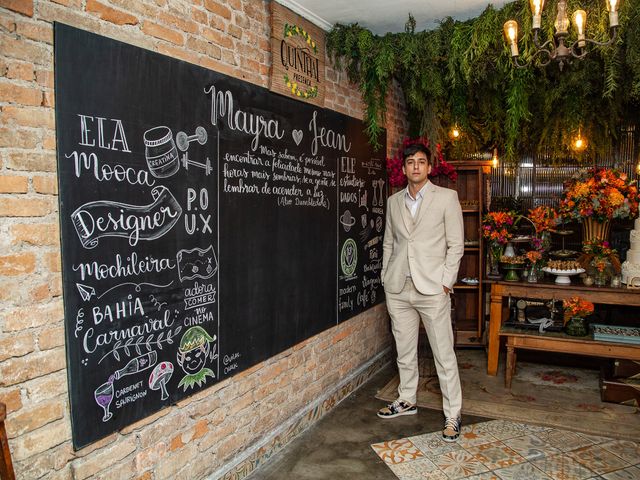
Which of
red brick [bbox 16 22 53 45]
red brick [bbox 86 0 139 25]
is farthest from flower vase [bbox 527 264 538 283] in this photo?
red brick [bbox 16 22 53 45]

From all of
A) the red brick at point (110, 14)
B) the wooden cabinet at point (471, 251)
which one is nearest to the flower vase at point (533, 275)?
the wooden cabinet at point (471, 251)

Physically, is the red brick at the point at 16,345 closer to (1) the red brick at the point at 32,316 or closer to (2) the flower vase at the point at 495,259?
(1) the red brick at the point at 32,316

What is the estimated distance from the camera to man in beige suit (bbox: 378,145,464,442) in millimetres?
3742

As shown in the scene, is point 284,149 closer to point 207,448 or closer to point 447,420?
point 207,448

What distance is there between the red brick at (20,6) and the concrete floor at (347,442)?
2676 millimetres

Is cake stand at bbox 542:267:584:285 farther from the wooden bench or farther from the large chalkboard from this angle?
the large chalkboard

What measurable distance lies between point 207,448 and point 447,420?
180 centimetres

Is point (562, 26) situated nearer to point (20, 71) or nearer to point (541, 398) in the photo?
point (20, 71)

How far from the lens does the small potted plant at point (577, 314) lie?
447cm

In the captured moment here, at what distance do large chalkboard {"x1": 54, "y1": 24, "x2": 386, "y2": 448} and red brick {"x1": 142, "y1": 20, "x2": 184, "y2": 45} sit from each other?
0.12 metres

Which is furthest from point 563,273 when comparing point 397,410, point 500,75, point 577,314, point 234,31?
point 234,31

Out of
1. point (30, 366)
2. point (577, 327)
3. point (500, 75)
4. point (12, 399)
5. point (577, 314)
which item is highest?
point (500, 75)

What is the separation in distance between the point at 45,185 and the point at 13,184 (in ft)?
0.38

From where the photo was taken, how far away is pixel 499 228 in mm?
5152
